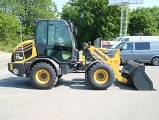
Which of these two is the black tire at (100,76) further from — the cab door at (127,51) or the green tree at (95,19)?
the green tree at (95,19)

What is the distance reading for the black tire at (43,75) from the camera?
396 inches

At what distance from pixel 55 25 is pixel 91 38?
49316 millimetres

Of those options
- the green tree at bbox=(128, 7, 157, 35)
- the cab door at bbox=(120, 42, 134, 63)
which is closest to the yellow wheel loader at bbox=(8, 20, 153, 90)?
the cab door at bbox=(120, 42, 134, 63)

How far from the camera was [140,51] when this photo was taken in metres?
20.0

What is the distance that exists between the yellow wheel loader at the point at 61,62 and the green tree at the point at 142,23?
5831 centimetres

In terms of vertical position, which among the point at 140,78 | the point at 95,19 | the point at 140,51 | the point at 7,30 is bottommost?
the point at 140,78

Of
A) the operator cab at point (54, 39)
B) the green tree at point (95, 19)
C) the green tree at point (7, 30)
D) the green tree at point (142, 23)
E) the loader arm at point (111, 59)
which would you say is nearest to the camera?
the operator cab at point (54, 39)

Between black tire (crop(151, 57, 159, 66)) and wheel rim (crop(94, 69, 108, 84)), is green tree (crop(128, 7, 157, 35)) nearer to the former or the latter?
black tire (crop(151, 57, 159, 66))

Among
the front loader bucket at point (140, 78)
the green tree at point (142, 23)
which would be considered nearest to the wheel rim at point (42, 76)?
the front loader bucket at point (140, 78)

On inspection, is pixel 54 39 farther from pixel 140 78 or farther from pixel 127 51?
pixel 127 51

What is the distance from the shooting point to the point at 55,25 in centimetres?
1043

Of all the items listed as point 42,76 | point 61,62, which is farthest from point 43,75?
point 61,62

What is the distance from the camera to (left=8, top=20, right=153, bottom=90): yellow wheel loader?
33.1 feet

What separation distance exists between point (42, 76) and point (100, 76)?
2.03m
